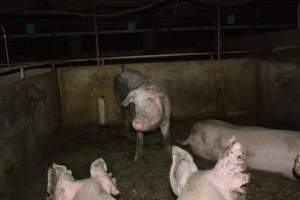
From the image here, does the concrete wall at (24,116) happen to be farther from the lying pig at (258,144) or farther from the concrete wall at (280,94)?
the concrete wall at (280,94)

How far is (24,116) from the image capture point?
5.17 meters

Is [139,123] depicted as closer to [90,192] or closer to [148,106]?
[148,106]

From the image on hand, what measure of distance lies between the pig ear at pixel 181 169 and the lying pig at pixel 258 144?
8.97 ft

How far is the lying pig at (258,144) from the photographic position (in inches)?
169

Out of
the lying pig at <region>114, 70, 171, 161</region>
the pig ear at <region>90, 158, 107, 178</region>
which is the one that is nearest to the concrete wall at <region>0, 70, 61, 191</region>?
the lying pig at <region>114, 70, 171, 161</region>

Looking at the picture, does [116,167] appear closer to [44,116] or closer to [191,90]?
[44,116]

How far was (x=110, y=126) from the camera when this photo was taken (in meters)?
7.11

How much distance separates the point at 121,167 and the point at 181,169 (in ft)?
10.8

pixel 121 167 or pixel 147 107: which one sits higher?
pixel 147 107

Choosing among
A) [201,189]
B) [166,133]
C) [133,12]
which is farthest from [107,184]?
[133,12]

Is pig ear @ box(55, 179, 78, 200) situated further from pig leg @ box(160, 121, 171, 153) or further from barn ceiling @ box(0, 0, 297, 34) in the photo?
barn ceiling @ box(0, 0, 297, 34)

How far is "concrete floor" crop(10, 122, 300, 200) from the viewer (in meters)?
4.18

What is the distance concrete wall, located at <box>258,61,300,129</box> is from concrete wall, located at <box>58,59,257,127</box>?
0.40 metres

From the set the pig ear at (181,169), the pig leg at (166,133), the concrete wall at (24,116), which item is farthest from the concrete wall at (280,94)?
the pig ear at (181,169)
